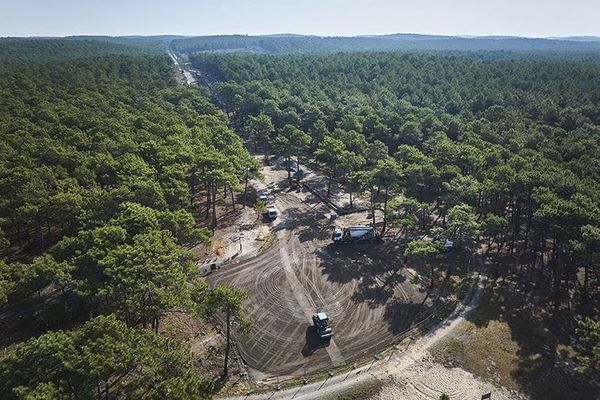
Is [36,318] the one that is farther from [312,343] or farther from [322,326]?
[322,326]

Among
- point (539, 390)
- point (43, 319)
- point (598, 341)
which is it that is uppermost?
point (598, 341)

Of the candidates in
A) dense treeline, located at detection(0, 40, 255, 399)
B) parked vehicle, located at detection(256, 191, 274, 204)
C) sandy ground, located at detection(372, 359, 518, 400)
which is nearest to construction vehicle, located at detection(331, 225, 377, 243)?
dense treeline, located at detection(0, 40, 255, 399)

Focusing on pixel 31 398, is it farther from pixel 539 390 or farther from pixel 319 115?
pixel 319 115

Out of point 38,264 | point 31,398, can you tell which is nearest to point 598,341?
point 31,398

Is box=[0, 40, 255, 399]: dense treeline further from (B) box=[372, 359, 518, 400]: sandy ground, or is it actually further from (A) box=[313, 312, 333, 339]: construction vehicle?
(B) box=[372, 359, 518, 400]: sandy ground

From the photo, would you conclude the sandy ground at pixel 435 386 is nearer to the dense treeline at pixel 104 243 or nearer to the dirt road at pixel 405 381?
the dirt road at pixel 405 381
